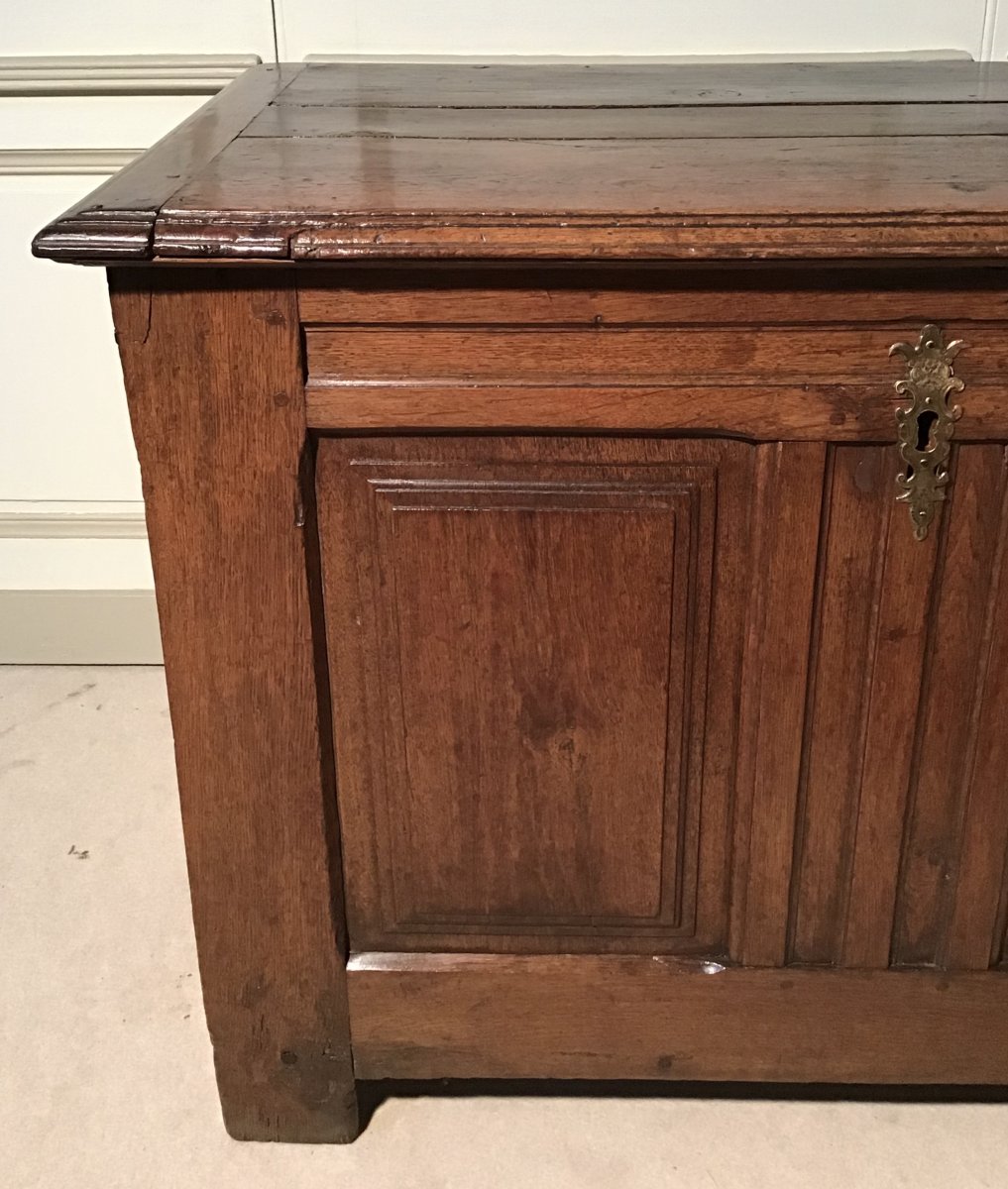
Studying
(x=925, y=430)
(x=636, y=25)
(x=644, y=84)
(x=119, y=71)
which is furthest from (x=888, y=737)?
(x=119, y=71)

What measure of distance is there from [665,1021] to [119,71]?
136 cm

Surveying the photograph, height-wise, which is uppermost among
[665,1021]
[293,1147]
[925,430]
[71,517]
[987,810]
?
[925,430]

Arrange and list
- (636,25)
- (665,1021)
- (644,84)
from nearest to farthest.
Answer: (665,1021)
(644,84)
(636,25)

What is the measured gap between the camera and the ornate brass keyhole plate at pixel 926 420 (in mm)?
931

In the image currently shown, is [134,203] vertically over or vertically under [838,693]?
over

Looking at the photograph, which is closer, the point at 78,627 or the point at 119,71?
the point at 119,71

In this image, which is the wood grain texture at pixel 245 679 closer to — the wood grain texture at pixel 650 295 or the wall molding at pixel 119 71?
the wood grain texture at pixel 650 295

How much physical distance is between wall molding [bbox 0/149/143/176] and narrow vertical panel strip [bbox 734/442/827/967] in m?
1.16

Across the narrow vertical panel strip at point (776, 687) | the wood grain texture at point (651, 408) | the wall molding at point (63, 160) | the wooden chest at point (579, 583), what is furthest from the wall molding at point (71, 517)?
the narrow vertical panel strip at point (776, 687)

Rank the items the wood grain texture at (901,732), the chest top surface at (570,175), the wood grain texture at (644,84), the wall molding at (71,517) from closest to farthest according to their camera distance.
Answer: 1. the chest top surface at (570,175)
2. the wood grain texture at (901,732)
3. the wood grain texture at (644,84)
4. the wall molding at (71,517)

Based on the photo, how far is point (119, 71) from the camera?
1.68m

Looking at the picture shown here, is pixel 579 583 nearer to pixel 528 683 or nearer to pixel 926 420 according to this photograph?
pixel 528 683

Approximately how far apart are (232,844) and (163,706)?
35.0 inches

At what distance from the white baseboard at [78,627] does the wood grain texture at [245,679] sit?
0.91 m
